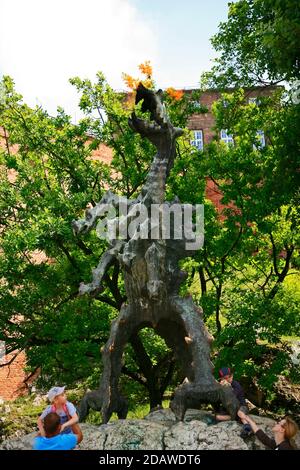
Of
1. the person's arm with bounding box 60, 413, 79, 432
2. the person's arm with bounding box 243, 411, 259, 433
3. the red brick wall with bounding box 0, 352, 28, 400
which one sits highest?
the person's arm with bounding box 60, 413, 79, 432

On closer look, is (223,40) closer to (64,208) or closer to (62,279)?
(64,208)

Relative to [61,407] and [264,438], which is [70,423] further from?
[264,438]

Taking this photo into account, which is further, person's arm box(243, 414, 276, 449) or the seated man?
person's arm box(243, 414, 276, 449)

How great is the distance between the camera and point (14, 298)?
42.1 ft

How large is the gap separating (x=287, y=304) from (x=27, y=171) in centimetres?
804

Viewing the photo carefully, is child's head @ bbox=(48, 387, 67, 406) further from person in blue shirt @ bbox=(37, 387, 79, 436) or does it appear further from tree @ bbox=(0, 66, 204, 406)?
tree @ bbox=(0, 66, 204, 406)

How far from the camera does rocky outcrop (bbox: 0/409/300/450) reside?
19.8 feet

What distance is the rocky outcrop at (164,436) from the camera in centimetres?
605

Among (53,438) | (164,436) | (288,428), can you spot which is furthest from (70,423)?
(288,428)

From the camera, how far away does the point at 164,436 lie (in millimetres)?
6289

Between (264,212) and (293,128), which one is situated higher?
(293,128)

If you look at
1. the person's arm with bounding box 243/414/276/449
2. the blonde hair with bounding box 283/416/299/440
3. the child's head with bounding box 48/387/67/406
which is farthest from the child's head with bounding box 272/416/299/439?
the child's head with bounding box 48/387/67/406

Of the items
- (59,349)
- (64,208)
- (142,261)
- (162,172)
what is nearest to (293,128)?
(162,172)
